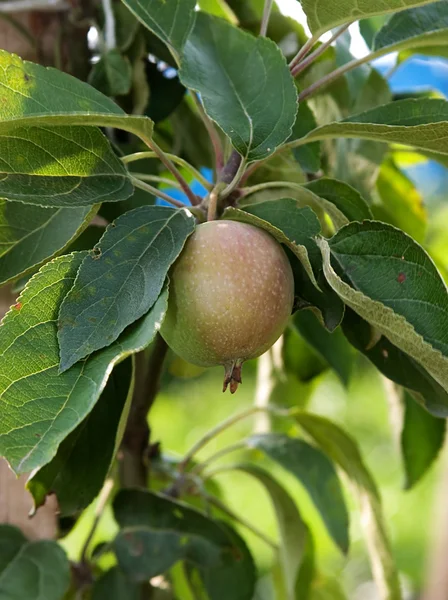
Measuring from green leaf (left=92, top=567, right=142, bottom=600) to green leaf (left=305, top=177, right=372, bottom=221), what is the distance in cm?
42

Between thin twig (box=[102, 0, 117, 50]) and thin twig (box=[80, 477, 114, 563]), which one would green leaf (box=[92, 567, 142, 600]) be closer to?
thin twig (box=[80, 477, 114, 563])

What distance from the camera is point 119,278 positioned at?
0.49 m

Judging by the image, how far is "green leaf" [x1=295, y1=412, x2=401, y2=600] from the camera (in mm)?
818

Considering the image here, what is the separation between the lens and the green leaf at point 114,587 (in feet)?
2.64

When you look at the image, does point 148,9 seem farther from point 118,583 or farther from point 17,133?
point 118,583

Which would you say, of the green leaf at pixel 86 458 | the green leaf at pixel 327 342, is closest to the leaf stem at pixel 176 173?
the green leaf at pixel 86 458

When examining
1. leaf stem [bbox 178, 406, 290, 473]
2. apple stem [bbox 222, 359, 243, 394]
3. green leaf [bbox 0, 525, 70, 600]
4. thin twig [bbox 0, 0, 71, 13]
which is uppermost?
thin twig [bbox 0, 0, 71, 13]

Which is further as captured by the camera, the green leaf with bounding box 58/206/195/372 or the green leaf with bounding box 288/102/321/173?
the green leaf with bounding box 288/102/321/173

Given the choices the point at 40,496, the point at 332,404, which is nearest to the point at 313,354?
the point at 40,496

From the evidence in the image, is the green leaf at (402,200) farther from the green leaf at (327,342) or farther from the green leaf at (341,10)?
the green leaf at (341,10)

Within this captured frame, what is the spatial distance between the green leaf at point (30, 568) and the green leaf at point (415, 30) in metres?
0.52

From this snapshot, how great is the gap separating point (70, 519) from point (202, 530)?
0.41 ft

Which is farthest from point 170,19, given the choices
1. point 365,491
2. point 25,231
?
point 365,491

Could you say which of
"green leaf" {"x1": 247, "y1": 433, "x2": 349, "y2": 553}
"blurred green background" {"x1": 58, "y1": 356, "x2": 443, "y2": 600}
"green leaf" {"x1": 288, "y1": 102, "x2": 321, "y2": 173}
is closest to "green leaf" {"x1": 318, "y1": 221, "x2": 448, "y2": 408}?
"green leaf" {"x1": 288, "y1": 102, "x2": 321, "y2": 173}
